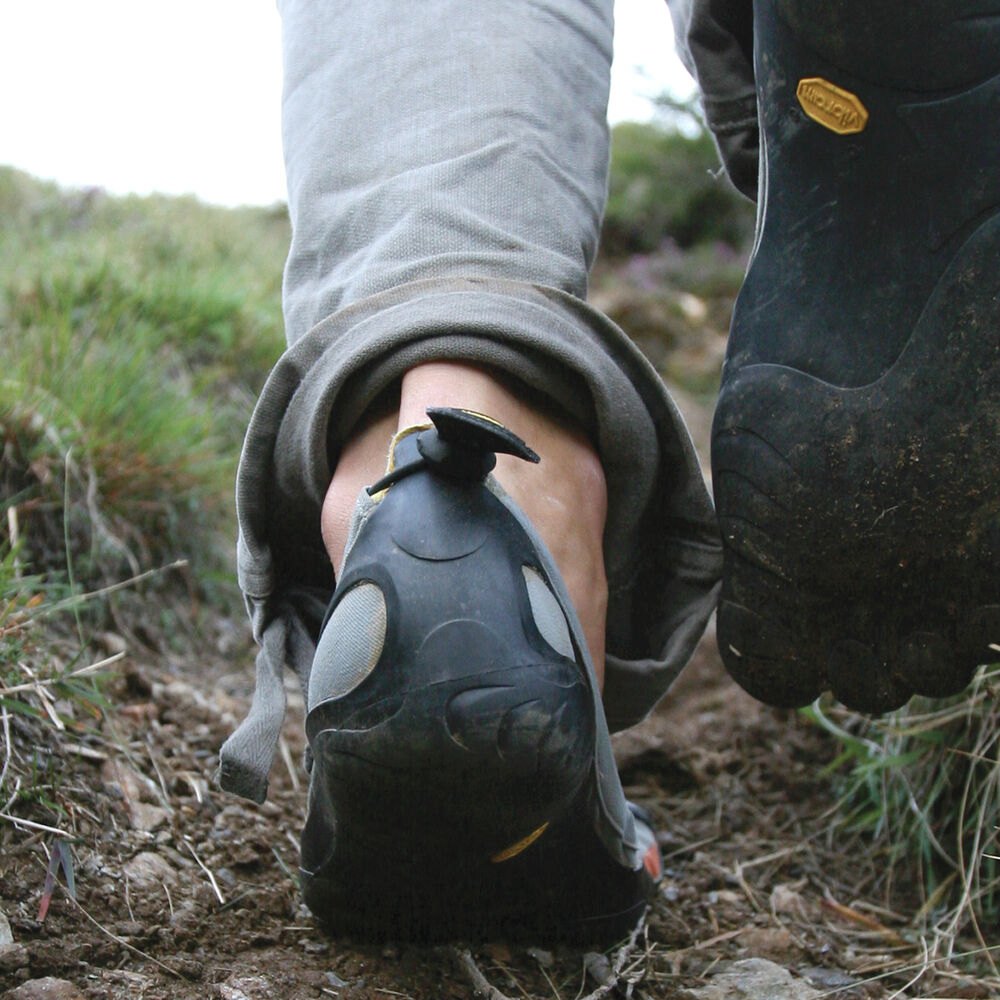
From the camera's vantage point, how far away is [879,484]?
→ 1035 mm

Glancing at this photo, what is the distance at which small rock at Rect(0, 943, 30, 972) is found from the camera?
34.9 inches

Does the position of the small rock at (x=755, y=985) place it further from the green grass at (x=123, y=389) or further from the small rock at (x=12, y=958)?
the green grass at (x=123, y=389)

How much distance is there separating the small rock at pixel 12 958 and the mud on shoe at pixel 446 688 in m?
0.24

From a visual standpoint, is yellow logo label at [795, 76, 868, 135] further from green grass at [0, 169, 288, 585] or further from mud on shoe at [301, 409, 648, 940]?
green grass at [0, 169, 288, 585]

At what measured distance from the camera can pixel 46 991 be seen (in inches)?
33.7

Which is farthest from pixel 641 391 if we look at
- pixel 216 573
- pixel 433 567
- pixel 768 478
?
pixel 216 573

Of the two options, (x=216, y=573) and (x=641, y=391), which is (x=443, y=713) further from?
(x=216, y=573)

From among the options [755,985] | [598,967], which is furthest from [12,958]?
[755,985]

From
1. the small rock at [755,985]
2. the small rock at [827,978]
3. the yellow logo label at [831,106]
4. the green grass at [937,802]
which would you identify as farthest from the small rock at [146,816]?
the yellow logo label at [831,106]

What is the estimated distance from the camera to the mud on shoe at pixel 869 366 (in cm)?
101

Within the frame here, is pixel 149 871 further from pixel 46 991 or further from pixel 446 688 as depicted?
pixel 446 688

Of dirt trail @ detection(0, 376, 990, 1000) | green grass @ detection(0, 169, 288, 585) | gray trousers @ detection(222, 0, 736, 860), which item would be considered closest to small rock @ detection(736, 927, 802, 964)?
dirt trail @ detection(0, 376, 990, 1000)

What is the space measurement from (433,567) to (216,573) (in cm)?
119

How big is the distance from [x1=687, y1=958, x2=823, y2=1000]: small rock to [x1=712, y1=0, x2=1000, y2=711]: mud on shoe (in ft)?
0.85
